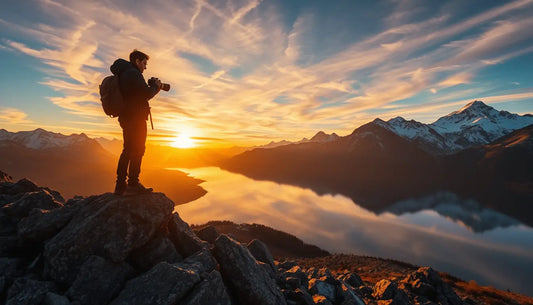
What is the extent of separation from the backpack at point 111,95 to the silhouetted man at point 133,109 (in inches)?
5.0

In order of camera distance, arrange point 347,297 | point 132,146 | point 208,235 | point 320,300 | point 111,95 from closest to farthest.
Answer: point 111,95, point 132,146, point 320,300, point 347,297, point 208,235

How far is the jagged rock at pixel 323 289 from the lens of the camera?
11.7m

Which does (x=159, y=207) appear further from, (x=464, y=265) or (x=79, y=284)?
(x=464, y=265)

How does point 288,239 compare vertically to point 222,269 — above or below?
below

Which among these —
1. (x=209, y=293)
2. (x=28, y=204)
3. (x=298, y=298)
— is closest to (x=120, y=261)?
(x=209, y=293)

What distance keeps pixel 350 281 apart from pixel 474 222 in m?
115

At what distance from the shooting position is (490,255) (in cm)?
6625

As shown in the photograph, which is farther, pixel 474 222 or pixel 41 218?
pixel 474 222

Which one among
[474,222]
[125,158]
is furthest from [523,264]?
[125,158]

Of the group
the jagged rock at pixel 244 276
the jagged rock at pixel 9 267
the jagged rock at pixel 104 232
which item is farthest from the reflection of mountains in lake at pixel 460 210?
the jagged rock at pixel 9 267

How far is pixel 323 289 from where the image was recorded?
12.0 metres

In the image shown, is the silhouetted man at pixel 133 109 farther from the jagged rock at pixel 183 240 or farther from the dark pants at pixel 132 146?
the jagged rock at pixel 183 240

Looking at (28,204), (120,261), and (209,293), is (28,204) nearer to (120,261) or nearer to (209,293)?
(120,261)

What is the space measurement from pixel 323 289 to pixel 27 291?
11.1 m
